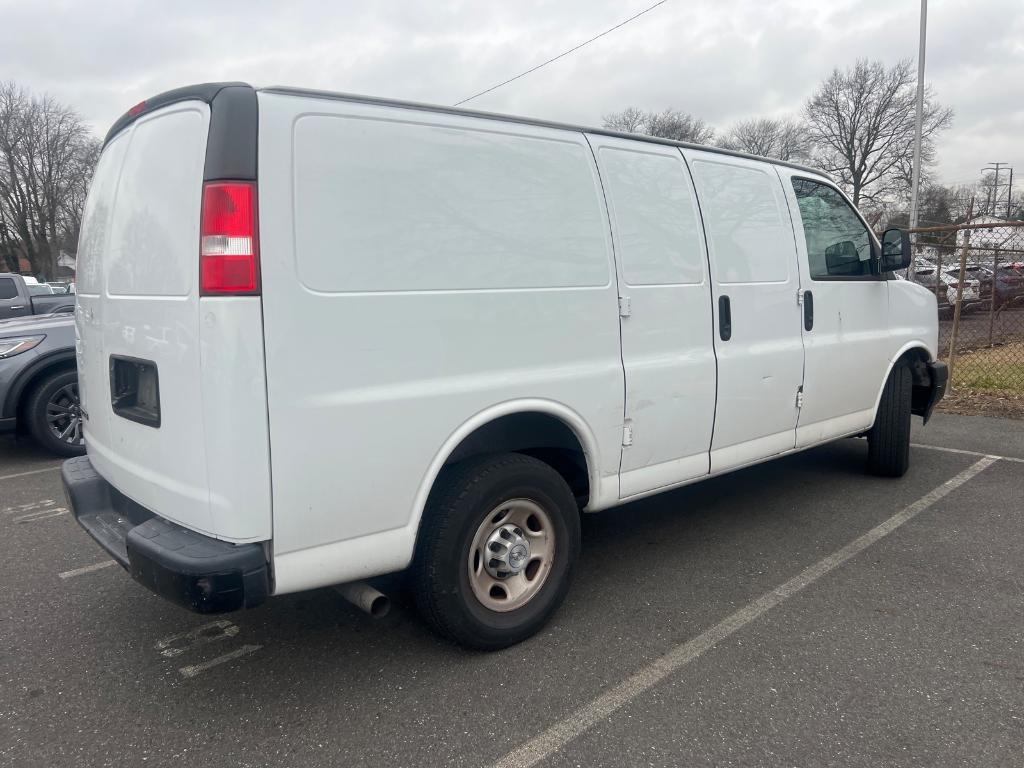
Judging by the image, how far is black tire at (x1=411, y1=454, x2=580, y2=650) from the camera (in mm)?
2777

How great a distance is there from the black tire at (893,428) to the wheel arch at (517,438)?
2.81 meters

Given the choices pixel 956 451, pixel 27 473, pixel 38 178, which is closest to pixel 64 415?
pixel 27 473

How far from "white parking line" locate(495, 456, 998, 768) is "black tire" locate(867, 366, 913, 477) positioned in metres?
0.86

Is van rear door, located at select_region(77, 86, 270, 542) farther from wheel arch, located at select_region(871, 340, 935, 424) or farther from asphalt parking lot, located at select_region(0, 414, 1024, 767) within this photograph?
wheel arch, located at select_region(871, 340, 935, 424)

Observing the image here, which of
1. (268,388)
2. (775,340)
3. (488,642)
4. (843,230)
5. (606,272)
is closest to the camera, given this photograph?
(268,388)

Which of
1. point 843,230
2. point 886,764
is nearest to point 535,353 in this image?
point 886,764

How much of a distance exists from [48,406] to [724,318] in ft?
18.4

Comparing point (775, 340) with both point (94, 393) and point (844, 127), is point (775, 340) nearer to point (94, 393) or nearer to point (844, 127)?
point (94, 393)

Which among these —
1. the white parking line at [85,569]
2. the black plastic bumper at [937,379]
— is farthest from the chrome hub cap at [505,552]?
the black plastic bumper at [937,379]

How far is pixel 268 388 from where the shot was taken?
232cm

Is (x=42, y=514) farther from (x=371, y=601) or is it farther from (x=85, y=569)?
(x=371, y=601)

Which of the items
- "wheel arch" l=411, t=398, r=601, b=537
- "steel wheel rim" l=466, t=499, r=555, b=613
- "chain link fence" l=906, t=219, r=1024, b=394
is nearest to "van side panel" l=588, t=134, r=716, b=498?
"wheel arch" l=411, t=398, r=601, b=537

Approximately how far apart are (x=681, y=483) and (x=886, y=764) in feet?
5.21

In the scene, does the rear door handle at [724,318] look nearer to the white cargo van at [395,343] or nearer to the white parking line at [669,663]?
the white cargo van at [395,343]
